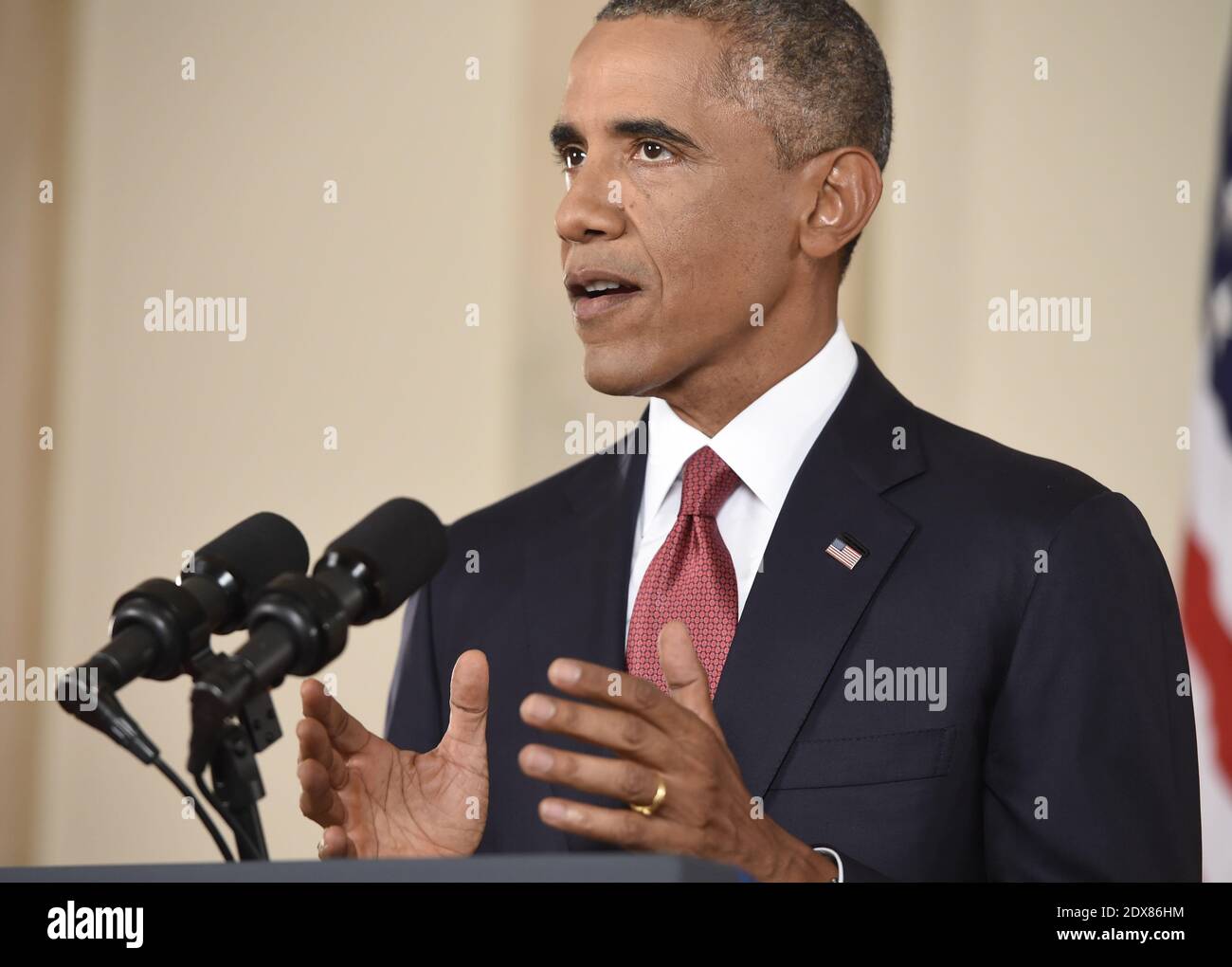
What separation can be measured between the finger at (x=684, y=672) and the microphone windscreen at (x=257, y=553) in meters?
0.34

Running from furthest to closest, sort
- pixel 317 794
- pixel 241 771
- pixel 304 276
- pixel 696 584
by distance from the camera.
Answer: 1. pixel 304 276
2. pixel 696 584
3. pixel 317 794
4. pixel 241 771

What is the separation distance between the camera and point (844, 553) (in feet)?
5.81

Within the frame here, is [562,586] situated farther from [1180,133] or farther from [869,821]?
[1180,133]

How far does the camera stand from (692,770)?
1.31 m

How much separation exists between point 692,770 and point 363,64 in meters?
2.30

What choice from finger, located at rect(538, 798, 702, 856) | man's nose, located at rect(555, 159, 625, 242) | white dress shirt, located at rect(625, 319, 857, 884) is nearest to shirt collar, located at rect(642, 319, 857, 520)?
white dress shirt, located at rect(625, 319, 857, 884)

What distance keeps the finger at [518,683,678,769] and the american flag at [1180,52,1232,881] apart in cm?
119

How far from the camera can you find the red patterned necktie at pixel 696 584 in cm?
179

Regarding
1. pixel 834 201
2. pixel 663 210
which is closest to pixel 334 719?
pixel 663 210

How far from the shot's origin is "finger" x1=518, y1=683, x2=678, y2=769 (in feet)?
3.85

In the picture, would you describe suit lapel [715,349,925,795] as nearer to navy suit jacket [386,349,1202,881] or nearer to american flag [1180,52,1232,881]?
navy suit jacket [386,349,1202,881]

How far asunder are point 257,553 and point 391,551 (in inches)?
5.2

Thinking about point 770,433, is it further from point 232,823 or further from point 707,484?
point 232,823
